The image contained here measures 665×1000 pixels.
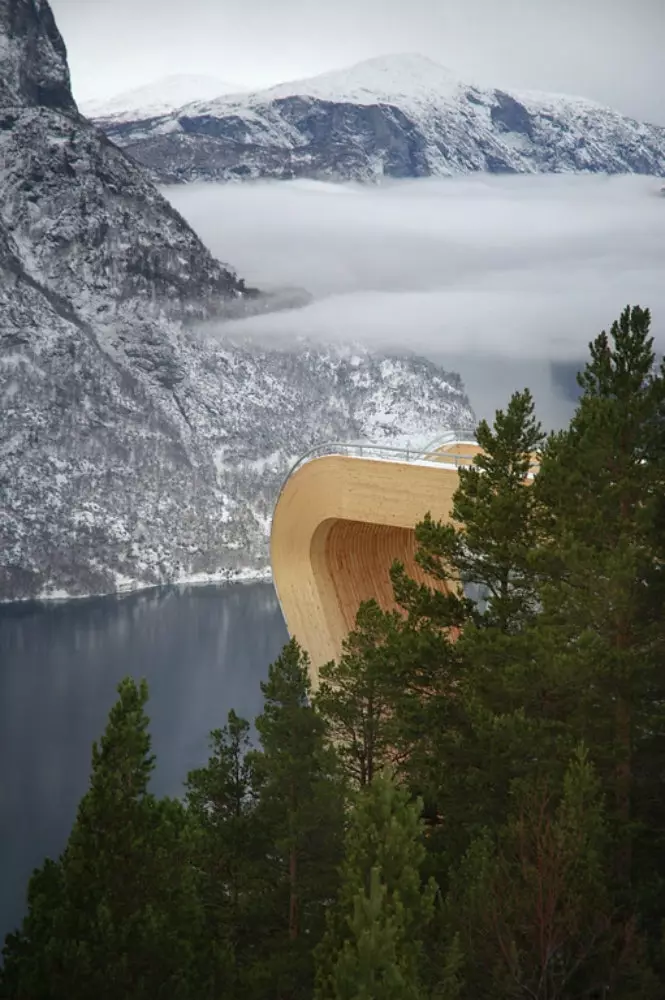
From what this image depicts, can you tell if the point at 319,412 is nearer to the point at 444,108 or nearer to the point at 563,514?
the point at 444,108

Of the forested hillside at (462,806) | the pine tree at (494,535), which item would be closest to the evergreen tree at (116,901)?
the forested hillside at (462,806)

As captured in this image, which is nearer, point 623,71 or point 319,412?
point 623,71

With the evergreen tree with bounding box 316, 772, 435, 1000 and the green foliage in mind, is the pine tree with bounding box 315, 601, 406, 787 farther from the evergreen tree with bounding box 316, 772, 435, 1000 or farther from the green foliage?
the evergreen tree with bounding box 316, 772, 435, 1000

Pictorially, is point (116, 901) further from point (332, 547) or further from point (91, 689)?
point (91, 689)

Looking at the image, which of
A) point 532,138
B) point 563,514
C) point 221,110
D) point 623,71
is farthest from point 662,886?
point 221,110

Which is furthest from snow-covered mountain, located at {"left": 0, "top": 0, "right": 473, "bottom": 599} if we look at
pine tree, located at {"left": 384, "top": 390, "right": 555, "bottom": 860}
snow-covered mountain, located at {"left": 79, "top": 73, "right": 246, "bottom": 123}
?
pine tree, located at {"left": 384, "top": 390, "right": 555, "bottom": 860}

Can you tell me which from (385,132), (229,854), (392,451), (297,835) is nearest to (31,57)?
(385,132)
